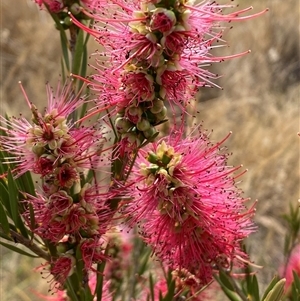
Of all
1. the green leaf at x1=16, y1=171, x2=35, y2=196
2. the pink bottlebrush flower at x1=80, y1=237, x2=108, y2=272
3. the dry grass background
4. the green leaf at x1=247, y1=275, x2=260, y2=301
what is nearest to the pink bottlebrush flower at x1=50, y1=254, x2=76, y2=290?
the pink bottlebrush flower at x1=80, y1=237, x2=108, y2=272

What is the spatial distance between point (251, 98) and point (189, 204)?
3602mm

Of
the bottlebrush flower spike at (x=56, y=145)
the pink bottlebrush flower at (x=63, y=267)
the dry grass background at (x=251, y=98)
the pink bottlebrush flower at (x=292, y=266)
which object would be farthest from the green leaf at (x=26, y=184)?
the dry grass background at (x=251, y=98)

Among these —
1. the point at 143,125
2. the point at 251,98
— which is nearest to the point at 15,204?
the point at 143,125

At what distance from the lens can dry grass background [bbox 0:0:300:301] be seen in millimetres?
3539

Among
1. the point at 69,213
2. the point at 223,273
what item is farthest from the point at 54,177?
the point at 223,273

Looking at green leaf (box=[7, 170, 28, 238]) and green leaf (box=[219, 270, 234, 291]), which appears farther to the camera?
green leaf (box=[219, 270, 234, 291])

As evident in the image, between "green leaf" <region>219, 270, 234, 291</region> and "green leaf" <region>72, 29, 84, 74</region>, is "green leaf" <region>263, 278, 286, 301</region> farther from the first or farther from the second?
"green leaf" <region>72, 29, 84, 74</region>

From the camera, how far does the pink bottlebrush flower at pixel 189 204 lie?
88 centimetres

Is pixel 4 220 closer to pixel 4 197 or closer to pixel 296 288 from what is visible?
pixel 4 197

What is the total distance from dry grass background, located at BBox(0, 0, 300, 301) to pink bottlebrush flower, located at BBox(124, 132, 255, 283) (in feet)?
6.67

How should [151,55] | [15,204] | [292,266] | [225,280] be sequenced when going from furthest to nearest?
[292,266] → [225,280] → [15,204] → [151,55]

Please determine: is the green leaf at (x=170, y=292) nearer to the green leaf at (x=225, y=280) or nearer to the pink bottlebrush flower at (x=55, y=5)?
the green leaf at (x=225, y=280)

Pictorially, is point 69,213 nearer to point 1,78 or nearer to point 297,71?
point 1,78

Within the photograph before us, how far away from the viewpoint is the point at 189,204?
875 millimetres
